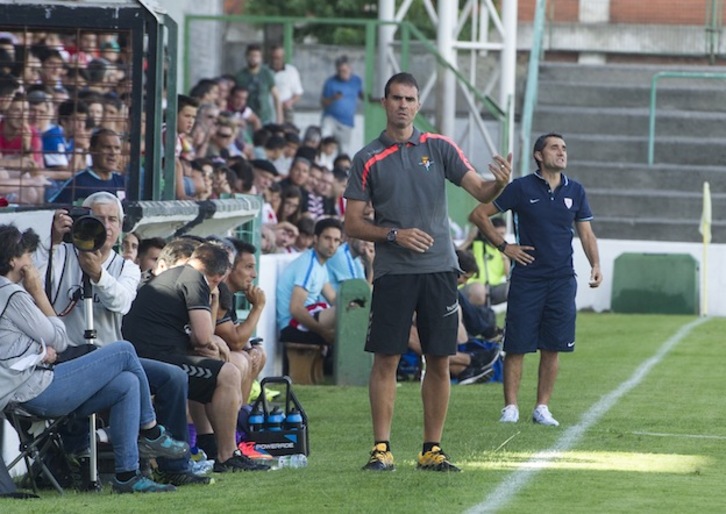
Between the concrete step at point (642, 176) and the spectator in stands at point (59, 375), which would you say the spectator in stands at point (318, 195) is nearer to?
the concrete step at point (642, 176)

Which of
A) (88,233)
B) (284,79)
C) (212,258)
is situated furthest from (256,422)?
(284,79)

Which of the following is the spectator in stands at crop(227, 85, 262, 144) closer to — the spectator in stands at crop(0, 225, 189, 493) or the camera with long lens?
the camera with long lens

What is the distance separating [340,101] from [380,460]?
605 inches

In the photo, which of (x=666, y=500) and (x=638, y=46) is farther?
(x=638, y=46)

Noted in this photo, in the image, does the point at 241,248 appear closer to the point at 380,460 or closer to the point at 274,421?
the point at 274,421

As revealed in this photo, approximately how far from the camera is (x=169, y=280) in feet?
34.5

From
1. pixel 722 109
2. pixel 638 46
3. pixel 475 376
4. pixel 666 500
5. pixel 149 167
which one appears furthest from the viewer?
pixel 638 46

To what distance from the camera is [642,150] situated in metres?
29.7

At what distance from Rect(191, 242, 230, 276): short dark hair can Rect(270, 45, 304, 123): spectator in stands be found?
548 inches

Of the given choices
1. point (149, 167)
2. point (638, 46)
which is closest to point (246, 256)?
point (149, 167)

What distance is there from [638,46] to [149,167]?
21.8m

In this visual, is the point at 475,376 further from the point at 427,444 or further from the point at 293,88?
A: the point at 293,88

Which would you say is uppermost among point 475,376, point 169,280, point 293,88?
point 293,88

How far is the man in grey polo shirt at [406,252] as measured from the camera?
9945mm
